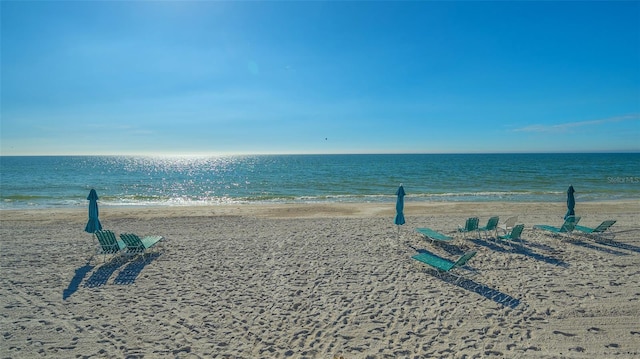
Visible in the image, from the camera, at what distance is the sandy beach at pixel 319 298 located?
16.5ft

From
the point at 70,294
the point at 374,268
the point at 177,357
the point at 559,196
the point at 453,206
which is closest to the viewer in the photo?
the point at 177,357

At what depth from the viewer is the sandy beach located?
5.02m

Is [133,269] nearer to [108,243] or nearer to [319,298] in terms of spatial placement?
[108,243]

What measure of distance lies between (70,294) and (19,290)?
124cm

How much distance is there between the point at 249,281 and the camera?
7.44 metres

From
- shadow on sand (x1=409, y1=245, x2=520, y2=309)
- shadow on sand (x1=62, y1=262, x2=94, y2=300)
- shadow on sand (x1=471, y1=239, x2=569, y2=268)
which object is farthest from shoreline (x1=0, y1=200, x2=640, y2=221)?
shadow on sand (x1=409, y1=245, x2=520, y2=309)

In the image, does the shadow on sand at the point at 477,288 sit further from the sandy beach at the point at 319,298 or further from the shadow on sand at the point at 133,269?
the shadow on sand at the point at 133,269

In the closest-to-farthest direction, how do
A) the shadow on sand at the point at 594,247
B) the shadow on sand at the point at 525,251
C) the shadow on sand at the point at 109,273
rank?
the shadow on sand at the point at 109,273
the shadow on sand at the point at 525,251
the shadow on sand at the point at 594,247

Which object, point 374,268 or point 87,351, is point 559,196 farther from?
point 87,351

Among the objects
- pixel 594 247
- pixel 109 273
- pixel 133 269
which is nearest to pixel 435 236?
pixel 594 247

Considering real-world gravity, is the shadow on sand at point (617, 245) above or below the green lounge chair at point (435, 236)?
below

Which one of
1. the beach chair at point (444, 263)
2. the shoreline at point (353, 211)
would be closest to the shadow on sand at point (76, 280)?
the beach chair at point (444, 263)

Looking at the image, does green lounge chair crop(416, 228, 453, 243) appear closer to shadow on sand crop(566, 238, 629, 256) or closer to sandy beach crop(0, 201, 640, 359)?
sandy beach crop(0, 201, 640, 359)

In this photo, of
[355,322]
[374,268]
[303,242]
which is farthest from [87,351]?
[303,242]
